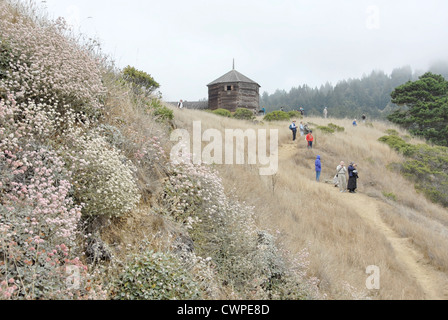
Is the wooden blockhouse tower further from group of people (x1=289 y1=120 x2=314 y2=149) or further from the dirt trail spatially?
the dirt trail

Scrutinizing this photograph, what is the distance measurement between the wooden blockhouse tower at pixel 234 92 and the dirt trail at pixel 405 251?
24266mm

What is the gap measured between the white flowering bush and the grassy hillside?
0.02m

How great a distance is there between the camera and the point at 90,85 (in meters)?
6.46

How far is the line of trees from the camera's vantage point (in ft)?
332

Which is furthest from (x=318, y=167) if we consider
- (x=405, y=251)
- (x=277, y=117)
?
(x=277, y=117)

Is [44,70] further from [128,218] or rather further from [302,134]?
[302,134]

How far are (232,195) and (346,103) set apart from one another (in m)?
106

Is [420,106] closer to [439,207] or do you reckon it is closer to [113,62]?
[439,207]

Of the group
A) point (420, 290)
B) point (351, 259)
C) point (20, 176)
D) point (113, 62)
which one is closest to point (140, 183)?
point (20, 176)
